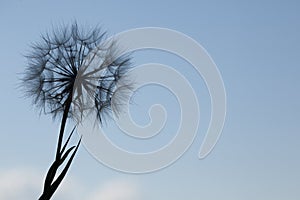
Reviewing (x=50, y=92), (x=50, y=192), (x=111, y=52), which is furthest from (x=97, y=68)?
(x=50, y=192)

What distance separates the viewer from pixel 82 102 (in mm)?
15836

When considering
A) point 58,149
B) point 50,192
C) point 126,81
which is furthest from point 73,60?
point 50,192

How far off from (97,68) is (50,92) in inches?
64.4

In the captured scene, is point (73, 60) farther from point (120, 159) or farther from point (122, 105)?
point (120, 159)

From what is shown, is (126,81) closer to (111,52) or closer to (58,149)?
(111,52)

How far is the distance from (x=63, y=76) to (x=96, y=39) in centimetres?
153

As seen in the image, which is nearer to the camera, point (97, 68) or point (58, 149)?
point (58, 149)

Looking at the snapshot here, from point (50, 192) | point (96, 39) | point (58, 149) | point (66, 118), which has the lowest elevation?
point (50, 192)

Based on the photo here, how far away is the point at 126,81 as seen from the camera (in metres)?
16.0

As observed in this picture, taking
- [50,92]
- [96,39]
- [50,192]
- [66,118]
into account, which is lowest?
[50,192]

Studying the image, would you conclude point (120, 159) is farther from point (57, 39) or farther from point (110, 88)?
point (57, 39)

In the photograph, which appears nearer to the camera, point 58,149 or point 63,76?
point 58,149

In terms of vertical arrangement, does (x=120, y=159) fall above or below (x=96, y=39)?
below

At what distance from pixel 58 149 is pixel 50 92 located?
219 centimetres
